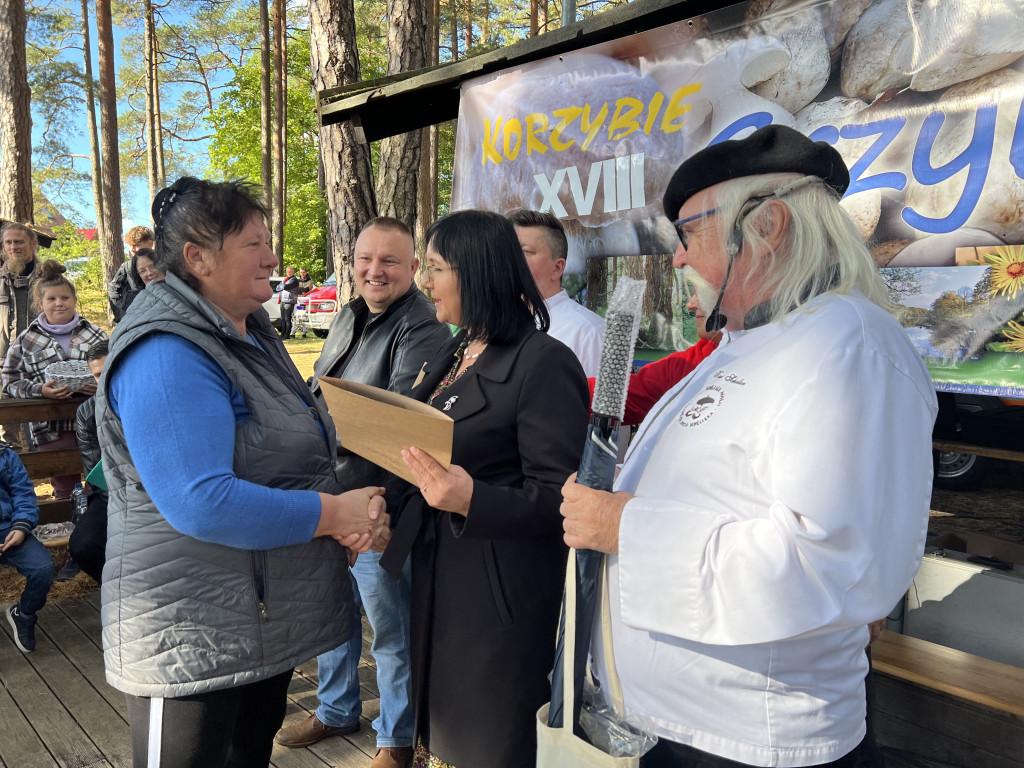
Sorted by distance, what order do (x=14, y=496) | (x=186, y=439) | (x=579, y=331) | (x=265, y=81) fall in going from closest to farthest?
(x=186, y=439) < (x=579, y=331) < (x=14, y=496) < (x=265, y=81)

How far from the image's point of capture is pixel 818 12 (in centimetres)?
283

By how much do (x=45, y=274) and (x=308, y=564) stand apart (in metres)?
4.26

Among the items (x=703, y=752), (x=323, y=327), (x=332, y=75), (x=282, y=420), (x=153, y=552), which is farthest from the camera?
(x=323, y=327)

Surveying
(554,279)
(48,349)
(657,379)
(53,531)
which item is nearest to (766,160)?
(657,379)

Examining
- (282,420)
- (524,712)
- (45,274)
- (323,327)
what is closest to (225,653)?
(282,420)

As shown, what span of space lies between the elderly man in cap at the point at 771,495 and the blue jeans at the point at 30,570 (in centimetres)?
336

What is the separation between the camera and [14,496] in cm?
367

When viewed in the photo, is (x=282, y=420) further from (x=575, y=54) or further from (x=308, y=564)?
(x=575, y=54)

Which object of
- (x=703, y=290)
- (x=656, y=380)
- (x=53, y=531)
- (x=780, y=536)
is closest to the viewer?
(x=780, y=536)

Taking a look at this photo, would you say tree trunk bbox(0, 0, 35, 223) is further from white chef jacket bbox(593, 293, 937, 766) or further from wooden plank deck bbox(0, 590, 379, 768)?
white chef jacket bbox(593, 293, 937, 766)

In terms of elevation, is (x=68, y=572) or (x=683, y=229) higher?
(x=683, y=229)

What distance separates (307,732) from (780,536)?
2323mm

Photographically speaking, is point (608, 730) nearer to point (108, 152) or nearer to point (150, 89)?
point (108, 152)

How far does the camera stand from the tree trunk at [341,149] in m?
5.17
